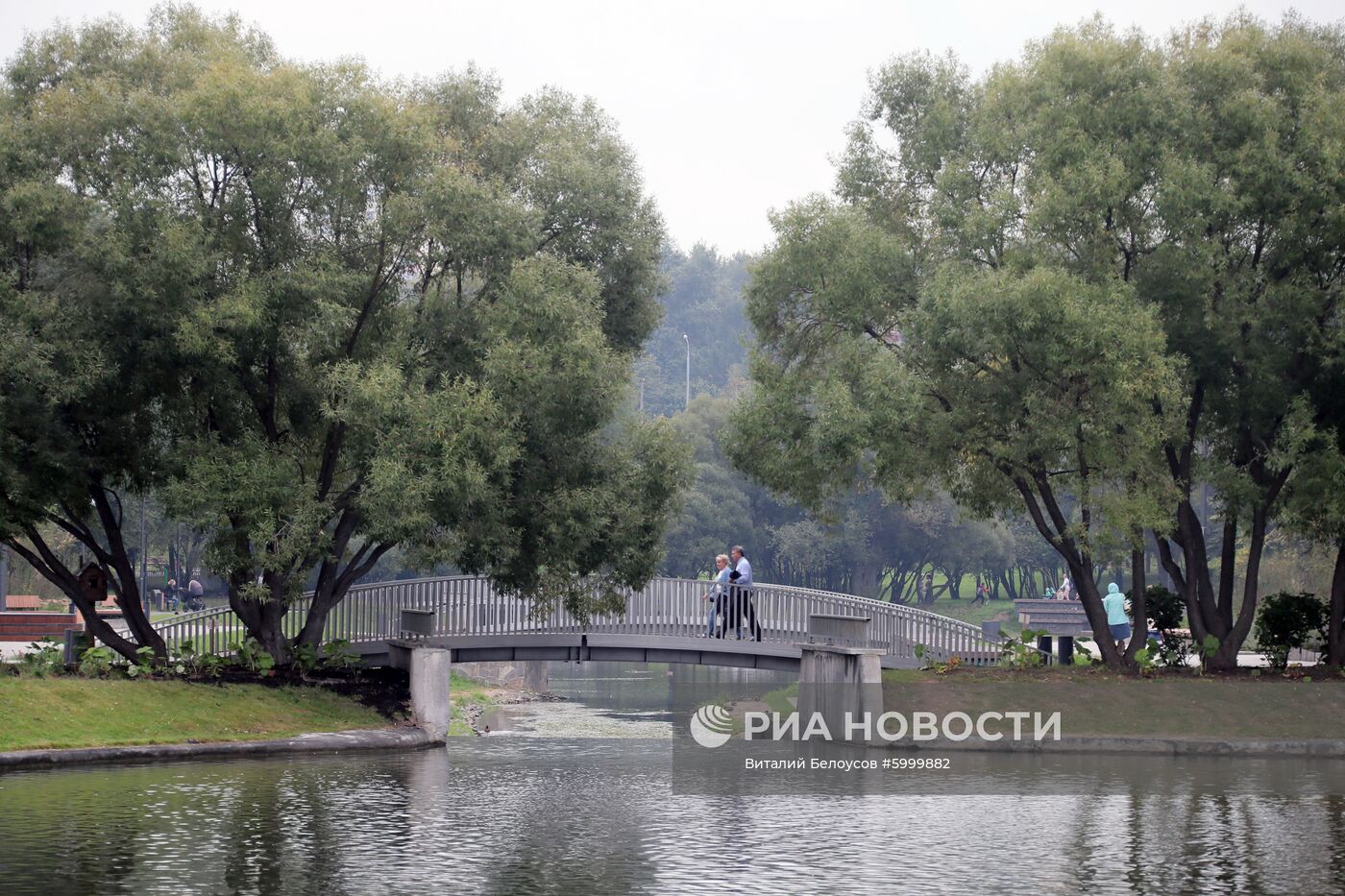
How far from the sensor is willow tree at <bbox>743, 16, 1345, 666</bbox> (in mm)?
28312

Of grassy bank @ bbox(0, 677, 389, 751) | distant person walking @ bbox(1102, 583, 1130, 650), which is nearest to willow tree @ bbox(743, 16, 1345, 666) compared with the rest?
distant person walking @ bbox(1102, 583, 1130, 650)

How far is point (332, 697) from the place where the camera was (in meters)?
27.4

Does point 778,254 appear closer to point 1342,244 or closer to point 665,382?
point 1342,244

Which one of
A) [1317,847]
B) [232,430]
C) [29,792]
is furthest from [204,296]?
[1317,847]

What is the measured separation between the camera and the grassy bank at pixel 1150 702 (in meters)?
26.6

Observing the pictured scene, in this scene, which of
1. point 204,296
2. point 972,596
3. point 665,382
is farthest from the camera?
point 665,382

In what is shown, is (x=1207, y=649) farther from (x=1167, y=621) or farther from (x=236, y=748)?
(x=236, y=748)

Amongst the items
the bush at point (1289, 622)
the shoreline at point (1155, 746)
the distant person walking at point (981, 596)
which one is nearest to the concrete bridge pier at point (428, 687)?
the shoreline at point (1155, 746)

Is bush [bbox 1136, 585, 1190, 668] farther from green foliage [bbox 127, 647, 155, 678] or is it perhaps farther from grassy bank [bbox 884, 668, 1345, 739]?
green foliage [bbox 127, 647, 155, 678]

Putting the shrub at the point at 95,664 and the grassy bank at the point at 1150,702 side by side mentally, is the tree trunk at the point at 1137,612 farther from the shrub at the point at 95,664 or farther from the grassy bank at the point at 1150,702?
the shrub at the point at 95,664

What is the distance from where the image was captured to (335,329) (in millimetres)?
26141

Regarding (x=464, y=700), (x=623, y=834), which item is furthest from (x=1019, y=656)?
(x=464, y=700)

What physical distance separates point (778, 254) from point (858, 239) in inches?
72.7

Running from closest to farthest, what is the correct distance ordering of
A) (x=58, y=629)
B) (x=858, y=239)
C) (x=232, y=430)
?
(x=232, y=430)
(x=858, y=239)
(x=58, y=629)
